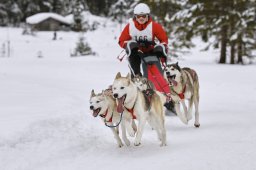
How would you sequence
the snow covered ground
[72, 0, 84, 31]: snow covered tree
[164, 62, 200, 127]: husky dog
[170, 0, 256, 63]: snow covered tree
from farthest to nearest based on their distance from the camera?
[72, 0, 84, 31]: snow covered tree < [170, 0, 256, 63]: snow covered tree < [164, 62, 200, 127]: husky dog < the snow covered ground

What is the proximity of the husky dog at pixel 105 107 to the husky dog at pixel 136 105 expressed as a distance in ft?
0.69

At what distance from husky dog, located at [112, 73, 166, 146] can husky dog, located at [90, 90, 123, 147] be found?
210 millimetres

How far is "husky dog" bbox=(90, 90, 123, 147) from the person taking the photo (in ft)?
17.6

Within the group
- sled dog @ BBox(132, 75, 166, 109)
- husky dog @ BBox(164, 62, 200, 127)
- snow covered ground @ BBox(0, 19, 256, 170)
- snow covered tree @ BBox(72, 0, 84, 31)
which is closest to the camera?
snow covered ground @ BBox(0, 19, 256, 170)

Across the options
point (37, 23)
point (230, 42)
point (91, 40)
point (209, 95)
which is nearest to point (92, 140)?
point (209, 95)

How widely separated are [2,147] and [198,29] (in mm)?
20900

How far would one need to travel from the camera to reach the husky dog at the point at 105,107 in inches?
211

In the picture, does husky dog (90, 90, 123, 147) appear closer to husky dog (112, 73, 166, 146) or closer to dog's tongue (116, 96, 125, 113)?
husky dog (112, 73, 166, 146)

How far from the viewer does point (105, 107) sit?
5422mm

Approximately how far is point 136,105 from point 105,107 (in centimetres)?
44

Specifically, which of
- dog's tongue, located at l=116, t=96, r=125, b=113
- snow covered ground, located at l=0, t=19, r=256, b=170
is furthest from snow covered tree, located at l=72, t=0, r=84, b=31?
dog's tongue, located at l=116, t=96, r=125, b=113

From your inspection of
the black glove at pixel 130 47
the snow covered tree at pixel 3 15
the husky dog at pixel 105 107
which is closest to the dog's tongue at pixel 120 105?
the husky dog at pixel 105 107

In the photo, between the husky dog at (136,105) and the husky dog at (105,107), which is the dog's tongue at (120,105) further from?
the husky dog at (105,107)

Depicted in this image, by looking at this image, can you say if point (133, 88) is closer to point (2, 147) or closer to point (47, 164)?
point (47, 164)
